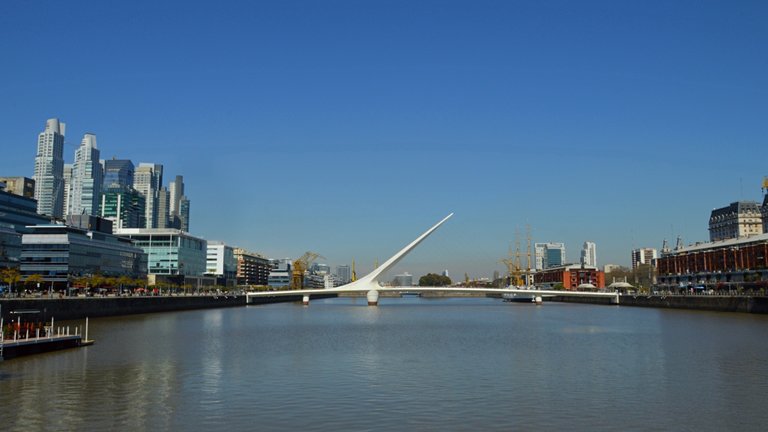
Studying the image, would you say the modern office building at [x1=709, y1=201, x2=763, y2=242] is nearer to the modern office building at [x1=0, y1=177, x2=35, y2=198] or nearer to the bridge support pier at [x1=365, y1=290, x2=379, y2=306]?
the bridge support pier at [x1=365, y1=290, x2=379, y2=306]

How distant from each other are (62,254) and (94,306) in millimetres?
20919

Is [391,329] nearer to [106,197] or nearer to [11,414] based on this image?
[11,414]

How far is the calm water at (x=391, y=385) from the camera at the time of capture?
42.8 feet

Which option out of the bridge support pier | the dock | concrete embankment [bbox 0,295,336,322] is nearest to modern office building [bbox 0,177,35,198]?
concrete embankment [bbox 0,295,336,322]

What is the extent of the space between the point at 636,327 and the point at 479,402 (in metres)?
28.1

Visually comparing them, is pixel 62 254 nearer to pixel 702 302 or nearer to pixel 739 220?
pixel 702 302

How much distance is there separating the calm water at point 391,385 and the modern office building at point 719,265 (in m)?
41.5

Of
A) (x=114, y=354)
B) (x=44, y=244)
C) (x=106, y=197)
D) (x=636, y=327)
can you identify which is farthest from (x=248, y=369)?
(x=106, y=197)

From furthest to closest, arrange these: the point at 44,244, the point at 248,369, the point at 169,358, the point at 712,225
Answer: the point at 712,225 < the point at 44,244 < the point at 169,358 < the point at 248,369

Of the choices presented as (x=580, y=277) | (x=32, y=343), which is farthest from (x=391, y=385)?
(x=580, y=277)

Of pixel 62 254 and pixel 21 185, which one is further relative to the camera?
pixel 21 185

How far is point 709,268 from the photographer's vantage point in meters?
77.9

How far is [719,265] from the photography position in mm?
75312

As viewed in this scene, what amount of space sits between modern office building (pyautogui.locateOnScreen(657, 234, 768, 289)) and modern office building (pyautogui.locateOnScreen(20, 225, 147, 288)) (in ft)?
212
